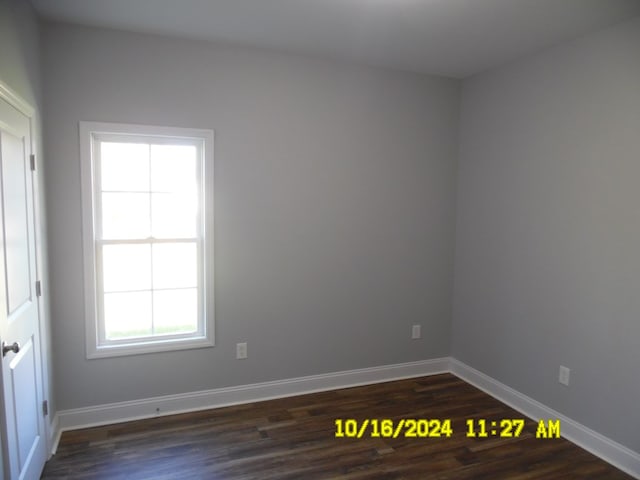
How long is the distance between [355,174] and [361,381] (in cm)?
172

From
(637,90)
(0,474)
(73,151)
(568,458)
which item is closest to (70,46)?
(73,151)

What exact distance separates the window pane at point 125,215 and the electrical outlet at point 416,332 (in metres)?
2.32

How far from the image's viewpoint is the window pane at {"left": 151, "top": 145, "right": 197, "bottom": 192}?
2.84 metres

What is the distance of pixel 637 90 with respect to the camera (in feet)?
7.59

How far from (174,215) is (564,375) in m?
2.87

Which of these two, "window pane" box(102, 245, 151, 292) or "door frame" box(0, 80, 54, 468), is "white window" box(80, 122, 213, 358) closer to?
"window pane" box(102, 245, 151, 292)

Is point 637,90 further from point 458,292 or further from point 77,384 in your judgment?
point 77,384

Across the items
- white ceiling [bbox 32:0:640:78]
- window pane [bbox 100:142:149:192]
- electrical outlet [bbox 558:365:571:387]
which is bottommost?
electrical outlet [bbox 558:365:571:387]

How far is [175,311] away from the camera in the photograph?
2.99 metres
